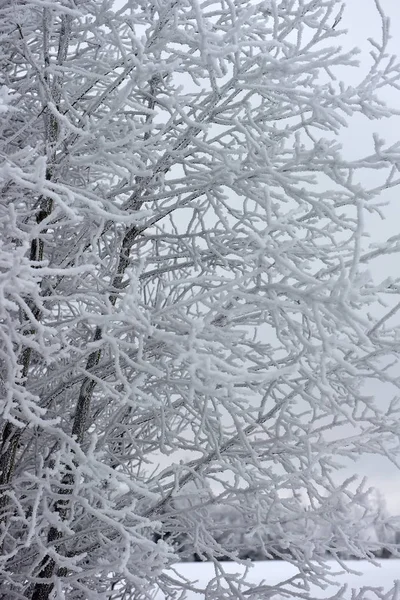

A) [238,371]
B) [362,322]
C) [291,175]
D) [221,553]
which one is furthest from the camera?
[221,553]

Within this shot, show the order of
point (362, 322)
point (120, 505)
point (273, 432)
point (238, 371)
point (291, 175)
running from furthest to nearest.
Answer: point (120, 505) → point (273, 432) → point (291, 175) → point (238, 371) → point (362, 322)

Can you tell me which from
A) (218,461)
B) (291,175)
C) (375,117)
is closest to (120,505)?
(218,461)

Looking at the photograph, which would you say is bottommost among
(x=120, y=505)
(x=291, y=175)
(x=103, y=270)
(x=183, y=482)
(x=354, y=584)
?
(x=354, y=584)

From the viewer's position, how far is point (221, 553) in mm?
4590

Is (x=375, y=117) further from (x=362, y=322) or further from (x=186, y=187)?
(x=362, y=322)

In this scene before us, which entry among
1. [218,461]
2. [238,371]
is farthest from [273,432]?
[238,371]

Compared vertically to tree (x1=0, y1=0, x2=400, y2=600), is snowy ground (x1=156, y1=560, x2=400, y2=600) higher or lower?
lower

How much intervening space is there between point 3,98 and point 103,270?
106 inches

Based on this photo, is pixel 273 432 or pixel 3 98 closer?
pixel 3 98

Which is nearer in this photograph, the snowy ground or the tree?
the tree

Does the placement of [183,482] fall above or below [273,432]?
below

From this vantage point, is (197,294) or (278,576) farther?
(278,576)

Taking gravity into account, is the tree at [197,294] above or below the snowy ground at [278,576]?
above

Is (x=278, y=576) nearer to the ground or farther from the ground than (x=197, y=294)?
nearer to the ground
